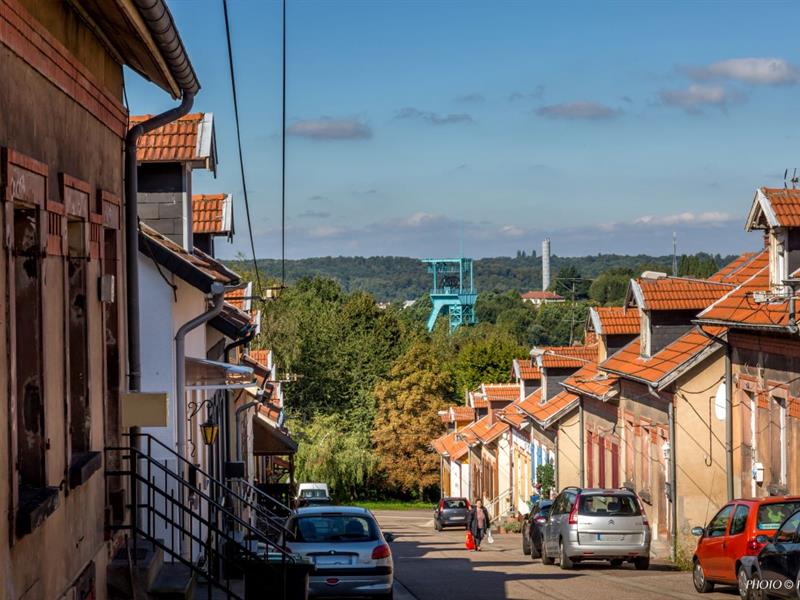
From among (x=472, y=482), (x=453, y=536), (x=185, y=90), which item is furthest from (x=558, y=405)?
(x=185, y=90)

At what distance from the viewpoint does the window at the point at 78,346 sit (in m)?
10.1

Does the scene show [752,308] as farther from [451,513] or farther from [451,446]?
[451,446]

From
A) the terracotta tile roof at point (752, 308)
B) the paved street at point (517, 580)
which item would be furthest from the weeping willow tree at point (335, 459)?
the terracotta tile roof at point (752, 308)

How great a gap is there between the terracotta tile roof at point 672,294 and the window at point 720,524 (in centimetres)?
1303

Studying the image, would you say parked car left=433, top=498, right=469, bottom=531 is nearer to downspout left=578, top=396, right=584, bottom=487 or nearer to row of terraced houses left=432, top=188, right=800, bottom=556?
row of terraced houses left=432, top=188, right=800, bottom=556

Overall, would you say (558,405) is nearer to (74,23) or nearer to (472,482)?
(472,482)

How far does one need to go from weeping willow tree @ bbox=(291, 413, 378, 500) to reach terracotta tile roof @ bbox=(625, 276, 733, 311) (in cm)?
4233

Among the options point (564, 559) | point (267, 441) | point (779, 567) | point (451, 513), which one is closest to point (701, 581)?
point (779, 567)

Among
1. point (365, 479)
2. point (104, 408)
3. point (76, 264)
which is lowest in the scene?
point (365, 479)

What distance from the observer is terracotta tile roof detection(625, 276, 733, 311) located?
33.5 m

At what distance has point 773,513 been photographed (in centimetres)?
1903

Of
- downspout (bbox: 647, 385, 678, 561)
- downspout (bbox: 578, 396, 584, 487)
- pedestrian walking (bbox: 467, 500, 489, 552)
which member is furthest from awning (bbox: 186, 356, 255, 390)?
downspout (bbox: 578, 396, 584, 487)

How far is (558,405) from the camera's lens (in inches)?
1770

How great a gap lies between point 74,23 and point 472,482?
2304 inches
